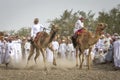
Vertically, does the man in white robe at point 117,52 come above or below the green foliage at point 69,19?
below

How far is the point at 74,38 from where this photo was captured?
21.7 metres

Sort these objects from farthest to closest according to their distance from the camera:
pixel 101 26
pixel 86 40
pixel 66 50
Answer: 1. pixel 66 50
2. pixel 86 40
3. pixel 101 26

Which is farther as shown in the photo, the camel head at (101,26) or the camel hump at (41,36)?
the camel hump at (41,36)

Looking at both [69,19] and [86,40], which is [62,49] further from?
[69,19]

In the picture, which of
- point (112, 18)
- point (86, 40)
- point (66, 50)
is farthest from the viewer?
point (112, 18)

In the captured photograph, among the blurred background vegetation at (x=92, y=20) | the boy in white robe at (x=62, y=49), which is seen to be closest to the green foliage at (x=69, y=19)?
the blurred background vegetation at (x=92, y=20)

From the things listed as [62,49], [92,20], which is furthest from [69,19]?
[62,49]

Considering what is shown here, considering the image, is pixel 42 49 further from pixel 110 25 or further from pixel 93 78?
pixel 110 25

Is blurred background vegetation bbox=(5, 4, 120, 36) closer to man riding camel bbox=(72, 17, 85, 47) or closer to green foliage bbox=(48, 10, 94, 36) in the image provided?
green foliage bbox=(48, 10, 94, 36)

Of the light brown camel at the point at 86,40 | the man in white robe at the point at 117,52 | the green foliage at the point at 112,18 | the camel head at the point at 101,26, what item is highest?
the green foliage at the point at 112,18

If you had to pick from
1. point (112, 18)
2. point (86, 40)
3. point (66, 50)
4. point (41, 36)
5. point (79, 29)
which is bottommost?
point (66, 50)

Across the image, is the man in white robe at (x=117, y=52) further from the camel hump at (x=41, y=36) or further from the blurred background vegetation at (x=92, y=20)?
the blurred background vegetation at (x=92, y=20)

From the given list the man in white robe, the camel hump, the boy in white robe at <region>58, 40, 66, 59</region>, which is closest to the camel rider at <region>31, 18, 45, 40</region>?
the camel hump

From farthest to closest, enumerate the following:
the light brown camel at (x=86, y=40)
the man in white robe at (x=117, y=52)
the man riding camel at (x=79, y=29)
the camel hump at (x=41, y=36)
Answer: the man riding camel at (x=79, y=29) < the camel hump at (x=41, y=36) < the light brown camel at (x=86, y=40) < the man in white robe at (x=117, y=52)
